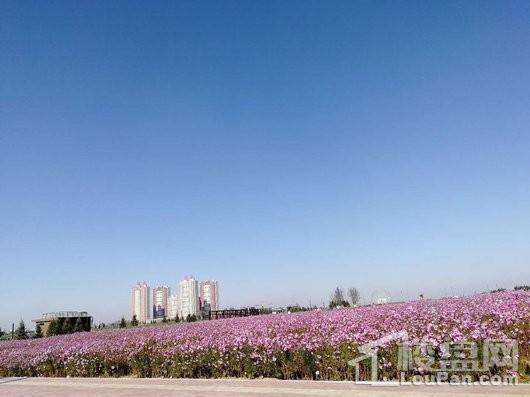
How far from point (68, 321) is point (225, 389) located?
1476 inches

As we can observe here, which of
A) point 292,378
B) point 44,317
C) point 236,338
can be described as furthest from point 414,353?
point 44,317

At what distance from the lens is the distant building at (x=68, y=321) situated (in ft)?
130

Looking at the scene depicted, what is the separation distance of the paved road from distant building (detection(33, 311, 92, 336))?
3139cm

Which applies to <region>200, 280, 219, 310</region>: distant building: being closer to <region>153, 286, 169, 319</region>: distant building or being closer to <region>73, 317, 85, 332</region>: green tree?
<region>153, 286, 169, 319</region>: distant building

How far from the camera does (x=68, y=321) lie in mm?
40375

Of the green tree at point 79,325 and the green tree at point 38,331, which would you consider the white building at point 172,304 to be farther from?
the green tree at point 79,325

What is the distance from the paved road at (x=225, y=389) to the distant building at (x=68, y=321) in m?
31.4

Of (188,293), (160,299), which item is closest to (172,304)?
(160,299)

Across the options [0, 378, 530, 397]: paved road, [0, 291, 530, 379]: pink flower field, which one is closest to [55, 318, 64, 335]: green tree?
[0, 291, 530, 379]: pink flower field

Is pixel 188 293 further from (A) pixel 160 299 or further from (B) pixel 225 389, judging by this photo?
(B) pixel 225 389

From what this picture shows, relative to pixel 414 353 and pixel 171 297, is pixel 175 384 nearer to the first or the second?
pixel 414 353

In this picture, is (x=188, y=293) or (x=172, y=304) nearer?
(x=188, y=293)

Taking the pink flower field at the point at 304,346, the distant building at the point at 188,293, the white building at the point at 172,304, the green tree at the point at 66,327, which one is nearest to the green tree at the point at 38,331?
the green tree at the point at 66,327

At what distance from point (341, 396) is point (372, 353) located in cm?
153
